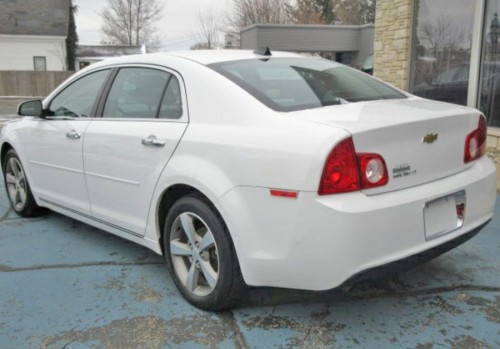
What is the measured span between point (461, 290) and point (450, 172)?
3.07 feet

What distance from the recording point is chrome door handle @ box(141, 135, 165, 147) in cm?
318

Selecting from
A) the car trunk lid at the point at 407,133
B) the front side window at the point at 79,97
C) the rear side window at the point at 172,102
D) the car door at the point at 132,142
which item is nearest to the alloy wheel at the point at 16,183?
the front side window at the point at 79,97

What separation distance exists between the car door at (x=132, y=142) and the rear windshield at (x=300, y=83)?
0.43m

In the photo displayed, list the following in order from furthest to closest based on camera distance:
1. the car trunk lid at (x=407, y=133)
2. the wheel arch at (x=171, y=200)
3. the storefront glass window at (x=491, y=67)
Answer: the storefront glass window at (x=491, y=67) → the wheel arch at (x=171, y=200) → the car trunk lid at (x=407, y=133)

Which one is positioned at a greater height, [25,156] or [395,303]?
[25,156]

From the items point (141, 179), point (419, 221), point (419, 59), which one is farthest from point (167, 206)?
point (419, 59)

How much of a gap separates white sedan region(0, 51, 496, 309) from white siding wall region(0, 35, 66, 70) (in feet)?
112

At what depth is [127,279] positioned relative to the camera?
3635 millimetres

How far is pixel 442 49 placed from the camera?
23.3 feet

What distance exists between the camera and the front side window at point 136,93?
3.43 metres

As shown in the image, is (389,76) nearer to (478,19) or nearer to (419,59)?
(419,59)

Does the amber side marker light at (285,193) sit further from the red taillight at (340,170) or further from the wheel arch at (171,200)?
the wheel arch at (171,200)

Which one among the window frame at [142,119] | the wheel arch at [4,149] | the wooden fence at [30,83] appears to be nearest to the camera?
the window frame at [142,119]

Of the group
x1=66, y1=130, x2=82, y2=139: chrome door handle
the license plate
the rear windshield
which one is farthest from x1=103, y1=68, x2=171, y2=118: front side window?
the license plate
